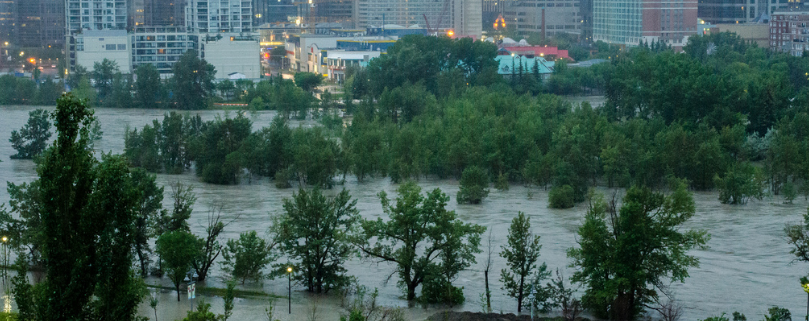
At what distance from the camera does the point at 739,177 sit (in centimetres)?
2664

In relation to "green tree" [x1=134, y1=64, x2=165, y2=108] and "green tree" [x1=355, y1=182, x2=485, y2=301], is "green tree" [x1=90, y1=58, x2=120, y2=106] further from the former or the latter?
"green tree" [x1=355, y1=182, x2=485, y2=301]

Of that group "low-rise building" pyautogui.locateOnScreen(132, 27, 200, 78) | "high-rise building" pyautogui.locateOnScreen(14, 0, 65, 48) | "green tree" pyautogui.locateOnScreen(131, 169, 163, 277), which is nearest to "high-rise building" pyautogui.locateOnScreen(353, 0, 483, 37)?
"high-rise building" pyautogui.locateOnScreen(14, 0, 65, 48)

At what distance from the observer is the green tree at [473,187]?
2694 cm

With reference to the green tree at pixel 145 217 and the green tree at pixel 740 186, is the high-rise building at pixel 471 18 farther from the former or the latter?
the green tree at pixel 145 217

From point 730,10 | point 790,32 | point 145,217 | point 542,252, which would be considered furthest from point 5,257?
point 730,10

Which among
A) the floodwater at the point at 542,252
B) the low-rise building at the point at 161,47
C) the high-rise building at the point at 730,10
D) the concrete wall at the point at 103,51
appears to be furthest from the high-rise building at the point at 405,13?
the floodwater at the point at 542,252

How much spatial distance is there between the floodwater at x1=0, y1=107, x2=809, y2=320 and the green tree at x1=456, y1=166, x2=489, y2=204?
1.06 ft

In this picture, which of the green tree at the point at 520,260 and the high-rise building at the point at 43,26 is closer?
the green tree at the point at 520,260

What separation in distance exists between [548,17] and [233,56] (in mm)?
37587

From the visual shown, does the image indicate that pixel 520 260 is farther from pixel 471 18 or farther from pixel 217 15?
pixel 471 18

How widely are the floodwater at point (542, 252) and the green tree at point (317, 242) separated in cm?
31

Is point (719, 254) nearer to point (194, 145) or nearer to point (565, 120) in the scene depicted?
point (565, 120)

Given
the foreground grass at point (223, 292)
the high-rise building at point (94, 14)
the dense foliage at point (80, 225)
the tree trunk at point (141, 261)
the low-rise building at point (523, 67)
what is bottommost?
the foreground grass at point (223, 292)

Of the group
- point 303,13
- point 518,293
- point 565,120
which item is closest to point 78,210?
point 518,293
